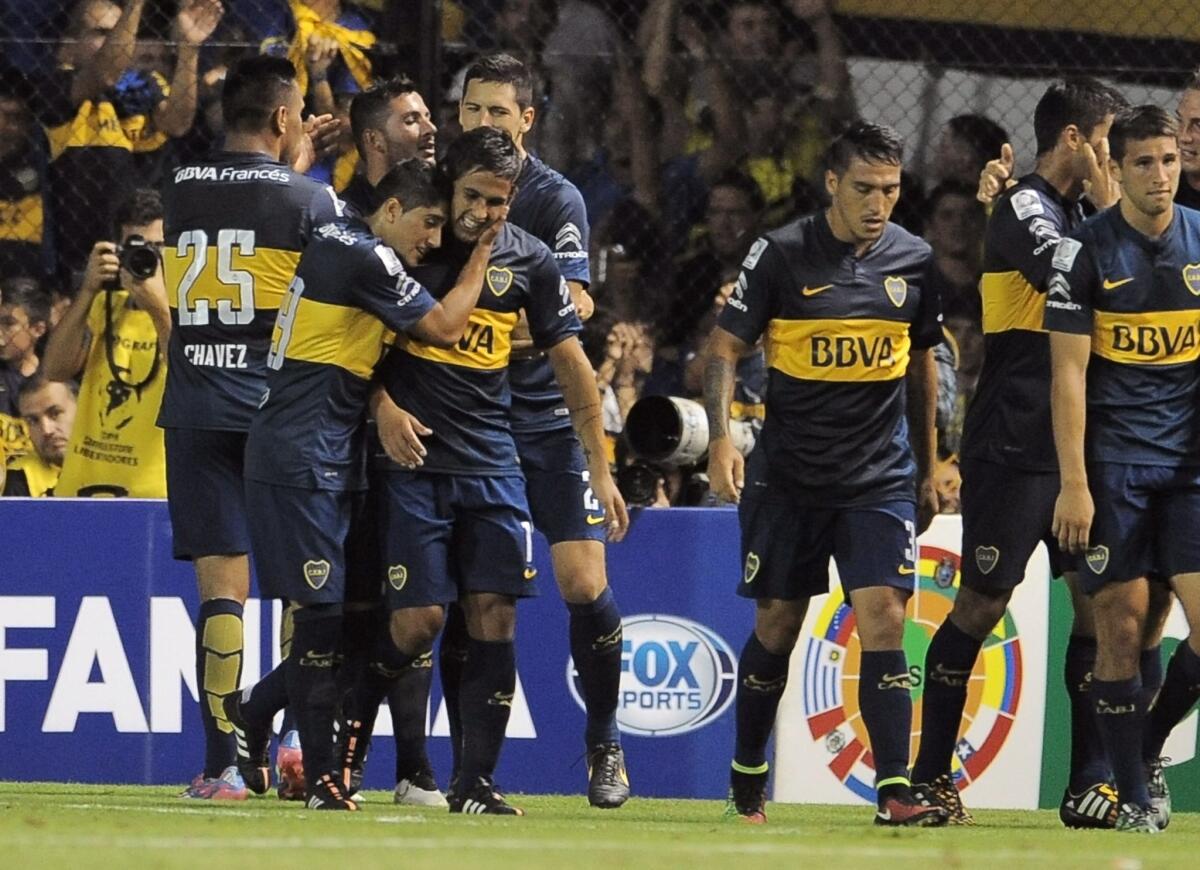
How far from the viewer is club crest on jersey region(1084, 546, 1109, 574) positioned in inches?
264

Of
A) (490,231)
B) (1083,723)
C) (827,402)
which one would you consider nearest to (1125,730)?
(1083,723)

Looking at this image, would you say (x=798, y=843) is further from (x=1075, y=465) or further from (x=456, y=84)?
(x=456, y=84)

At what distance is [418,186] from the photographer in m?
6.85

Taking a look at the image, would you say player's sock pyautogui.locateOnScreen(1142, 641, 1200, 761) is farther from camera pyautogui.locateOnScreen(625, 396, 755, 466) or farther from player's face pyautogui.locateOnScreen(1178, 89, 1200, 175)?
player's face pyautogui.locateOnScreen(1178, 89, 1200, 175)

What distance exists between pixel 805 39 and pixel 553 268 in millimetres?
4019

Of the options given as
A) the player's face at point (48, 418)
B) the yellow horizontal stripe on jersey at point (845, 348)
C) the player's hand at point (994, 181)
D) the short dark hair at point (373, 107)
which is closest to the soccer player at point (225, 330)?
the short dark hair at point (373, 107)

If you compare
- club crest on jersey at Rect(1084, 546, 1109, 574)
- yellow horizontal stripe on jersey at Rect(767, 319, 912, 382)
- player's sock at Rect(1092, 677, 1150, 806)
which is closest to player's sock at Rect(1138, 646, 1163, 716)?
player's sock at Rect(1092, 677, 1150, 806)

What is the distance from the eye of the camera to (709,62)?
1071 centimetres

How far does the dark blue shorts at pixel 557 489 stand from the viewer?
7.51 meters

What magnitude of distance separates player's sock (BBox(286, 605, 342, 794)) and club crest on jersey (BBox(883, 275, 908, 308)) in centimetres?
188

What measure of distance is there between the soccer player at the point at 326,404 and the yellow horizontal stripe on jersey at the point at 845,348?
978 millimetres

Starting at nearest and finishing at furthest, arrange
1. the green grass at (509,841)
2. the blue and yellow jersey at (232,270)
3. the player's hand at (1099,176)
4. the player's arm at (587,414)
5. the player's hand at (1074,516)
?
the green grass at (509,841) → the player's hand at (1074,516) → the player's arm at (587,414) → the player's hand at (1099,176) → the blue and yellow jersey at (232,270)

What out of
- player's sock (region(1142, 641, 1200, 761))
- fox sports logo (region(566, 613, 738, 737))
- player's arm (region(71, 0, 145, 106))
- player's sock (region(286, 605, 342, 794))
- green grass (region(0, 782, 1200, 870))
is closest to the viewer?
green grass (region(0, 782, 1200, 870))

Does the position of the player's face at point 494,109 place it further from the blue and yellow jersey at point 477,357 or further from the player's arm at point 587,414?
the player's arm at point 587,414
